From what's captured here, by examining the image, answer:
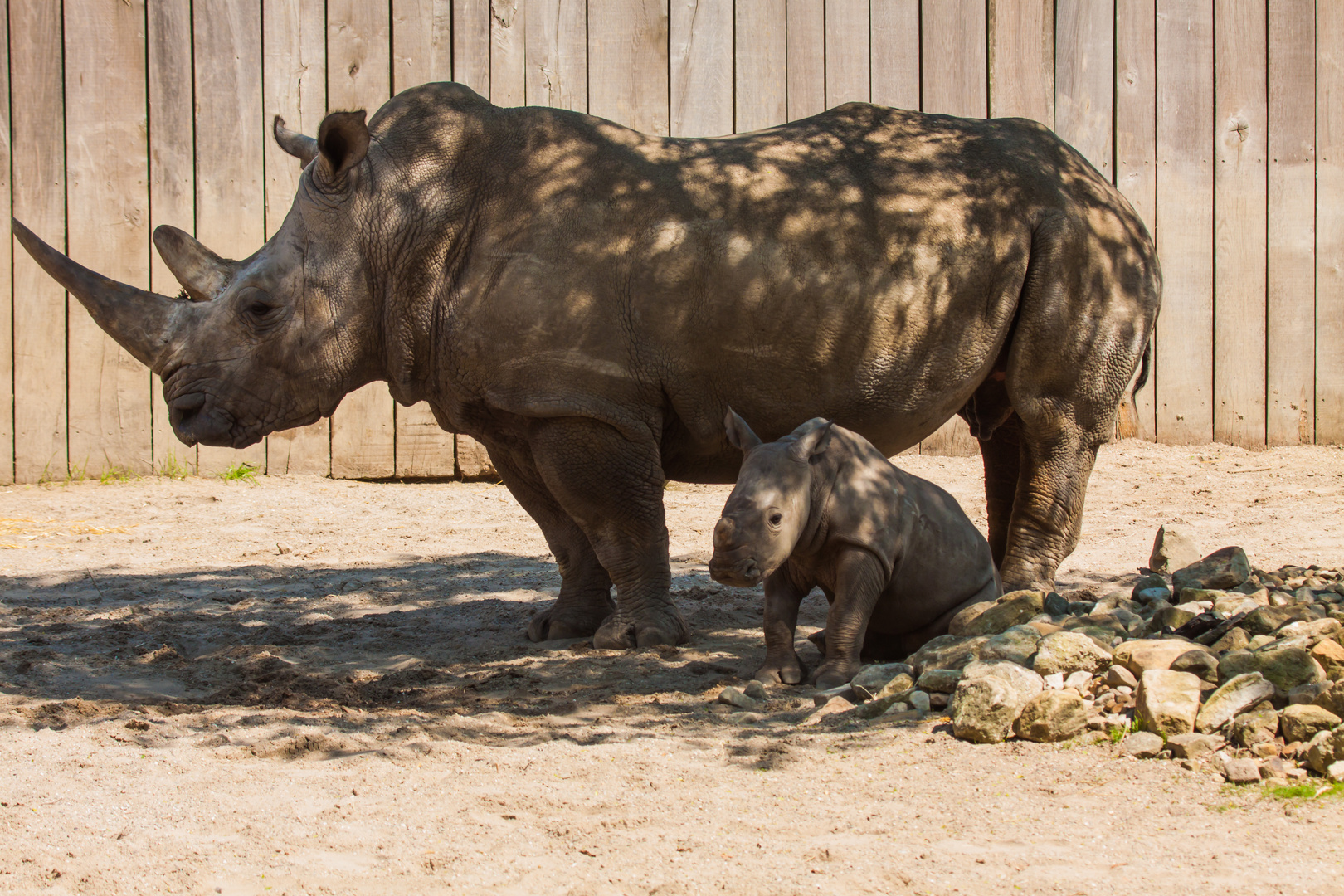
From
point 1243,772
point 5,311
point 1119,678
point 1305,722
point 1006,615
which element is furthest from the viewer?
point 5,311

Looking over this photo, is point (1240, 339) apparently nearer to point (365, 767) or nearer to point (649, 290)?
point (649, 290)

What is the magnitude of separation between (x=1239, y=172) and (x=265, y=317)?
265 inches

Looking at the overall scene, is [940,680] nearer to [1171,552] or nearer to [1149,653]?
[1149,653]

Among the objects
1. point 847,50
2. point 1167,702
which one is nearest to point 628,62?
point 847,50

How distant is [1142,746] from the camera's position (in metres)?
3.29

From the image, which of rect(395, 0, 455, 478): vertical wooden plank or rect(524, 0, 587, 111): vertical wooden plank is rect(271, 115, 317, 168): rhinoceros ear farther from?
rect(524, 0, 587, 111): vertical wooden plank

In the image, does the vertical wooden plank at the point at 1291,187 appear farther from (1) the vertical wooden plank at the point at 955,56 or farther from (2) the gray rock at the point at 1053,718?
(2) the gray rock at the point at 1053,718

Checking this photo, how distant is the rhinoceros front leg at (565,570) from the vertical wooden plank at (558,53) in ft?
12.4

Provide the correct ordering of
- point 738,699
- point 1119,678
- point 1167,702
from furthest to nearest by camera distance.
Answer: point 738,699, point 1119,678, point 1167,702

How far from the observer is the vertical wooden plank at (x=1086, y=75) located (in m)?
8.58

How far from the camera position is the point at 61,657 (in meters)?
4.89

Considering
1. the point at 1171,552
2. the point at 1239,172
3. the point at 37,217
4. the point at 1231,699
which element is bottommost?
the point at 1231,699

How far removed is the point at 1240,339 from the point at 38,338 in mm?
7812

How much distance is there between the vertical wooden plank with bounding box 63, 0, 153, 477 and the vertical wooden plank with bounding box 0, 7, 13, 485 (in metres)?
0.35
